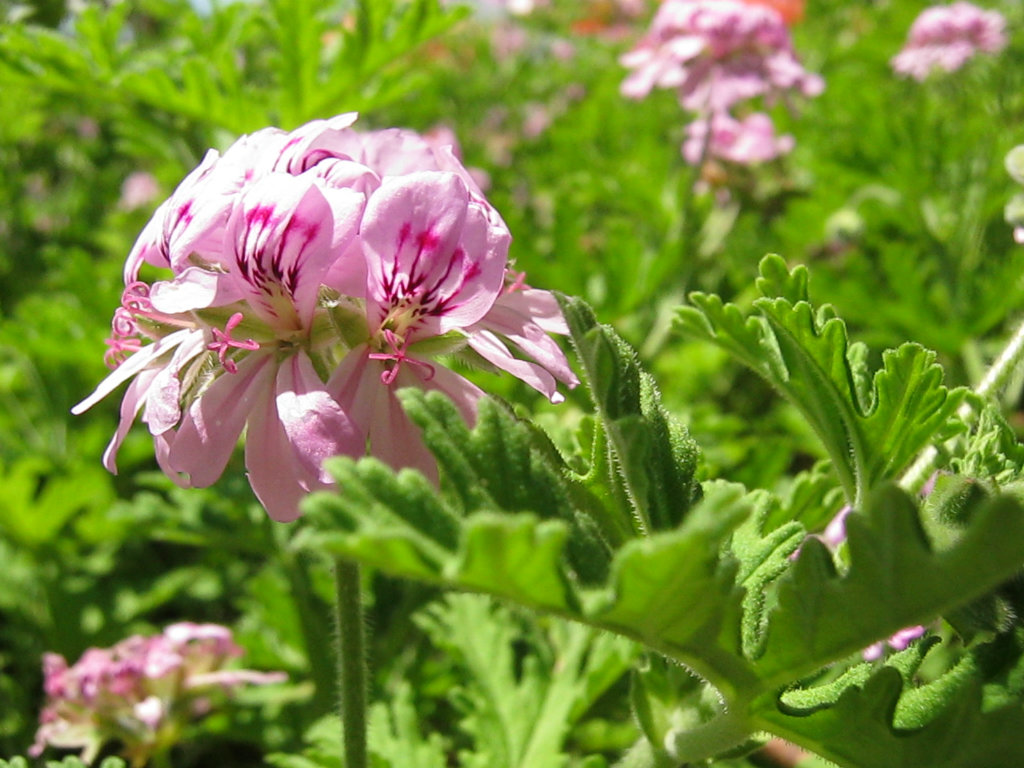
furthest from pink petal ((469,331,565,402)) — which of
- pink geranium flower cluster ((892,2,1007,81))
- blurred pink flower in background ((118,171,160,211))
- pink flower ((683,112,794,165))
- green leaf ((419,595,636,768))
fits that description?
pink geranium flower cluster ((892,2,1007,81))

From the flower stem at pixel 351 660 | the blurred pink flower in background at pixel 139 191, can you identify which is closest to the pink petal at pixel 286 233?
the flower stem at pixel 351 660

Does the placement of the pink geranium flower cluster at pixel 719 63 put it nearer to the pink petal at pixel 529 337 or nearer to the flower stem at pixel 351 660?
the pink petal at pixel 529 337

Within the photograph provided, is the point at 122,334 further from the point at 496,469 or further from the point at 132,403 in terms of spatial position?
the point at 496,469

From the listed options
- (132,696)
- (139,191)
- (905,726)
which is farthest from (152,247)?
(139,191)

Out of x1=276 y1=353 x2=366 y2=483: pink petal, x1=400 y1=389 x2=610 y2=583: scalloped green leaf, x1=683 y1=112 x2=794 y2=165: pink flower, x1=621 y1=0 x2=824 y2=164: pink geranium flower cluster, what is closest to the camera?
x1=400 y1=389 x2=610 y2=583: scalloped green leaf

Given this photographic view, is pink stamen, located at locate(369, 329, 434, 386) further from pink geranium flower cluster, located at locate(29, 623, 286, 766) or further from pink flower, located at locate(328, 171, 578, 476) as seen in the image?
pink geranium flower cluster, located at locate(29, 623, 286, 766)

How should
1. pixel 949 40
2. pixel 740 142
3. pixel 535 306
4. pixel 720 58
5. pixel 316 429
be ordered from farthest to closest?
pixel 949 40 < pixel 740 142 < pixel 720 58 < pixel 535 306 < pixel 316 429

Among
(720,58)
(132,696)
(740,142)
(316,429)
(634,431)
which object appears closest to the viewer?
(634,431)
